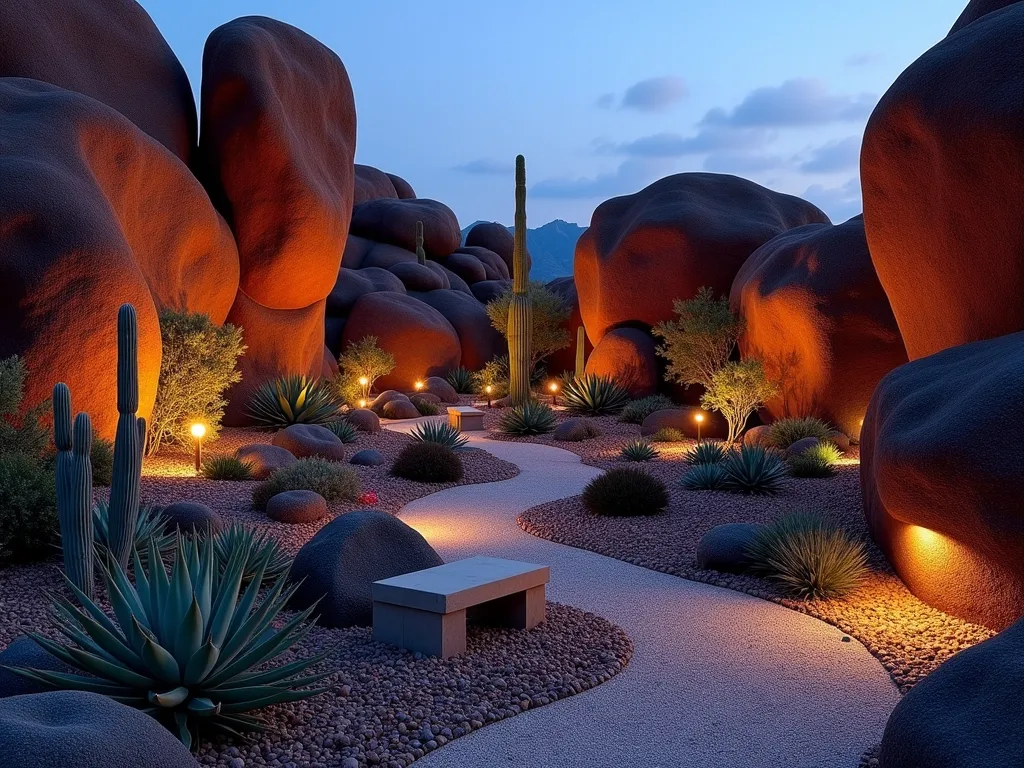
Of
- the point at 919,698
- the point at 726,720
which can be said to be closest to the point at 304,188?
the point at 726,720

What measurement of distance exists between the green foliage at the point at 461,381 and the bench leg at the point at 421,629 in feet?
72.3

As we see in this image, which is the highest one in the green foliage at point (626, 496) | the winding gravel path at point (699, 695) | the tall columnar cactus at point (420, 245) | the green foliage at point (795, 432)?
the tall columnar cactus at point (420, 245)

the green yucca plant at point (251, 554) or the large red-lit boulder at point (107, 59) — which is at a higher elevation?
the large red-lit boulder at point (107, 59)

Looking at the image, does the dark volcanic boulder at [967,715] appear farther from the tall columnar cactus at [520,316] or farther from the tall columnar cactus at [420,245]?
the tall columnar cactus at [420,245]

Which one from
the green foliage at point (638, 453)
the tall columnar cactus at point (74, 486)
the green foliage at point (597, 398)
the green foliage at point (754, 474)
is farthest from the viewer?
the green foliage at point (597, 398)

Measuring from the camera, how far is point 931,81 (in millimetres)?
8055

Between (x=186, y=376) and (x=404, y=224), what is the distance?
26.2 m

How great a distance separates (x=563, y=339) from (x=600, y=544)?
1886cm

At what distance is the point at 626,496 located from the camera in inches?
395

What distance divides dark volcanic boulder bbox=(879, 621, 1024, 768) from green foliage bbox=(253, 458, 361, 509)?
7871 millimetres

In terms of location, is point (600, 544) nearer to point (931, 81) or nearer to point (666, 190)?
point (931, 81)

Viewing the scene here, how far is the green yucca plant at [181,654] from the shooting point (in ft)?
13.5

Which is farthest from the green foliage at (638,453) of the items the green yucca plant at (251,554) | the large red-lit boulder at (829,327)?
the green yucca plant at (251,554)

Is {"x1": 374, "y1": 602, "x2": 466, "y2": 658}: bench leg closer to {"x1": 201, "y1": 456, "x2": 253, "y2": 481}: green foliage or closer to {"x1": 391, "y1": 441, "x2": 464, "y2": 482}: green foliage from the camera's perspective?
{"x1": 201, "y1": 456, "x2": 253, "y2": 481}: green foliage
